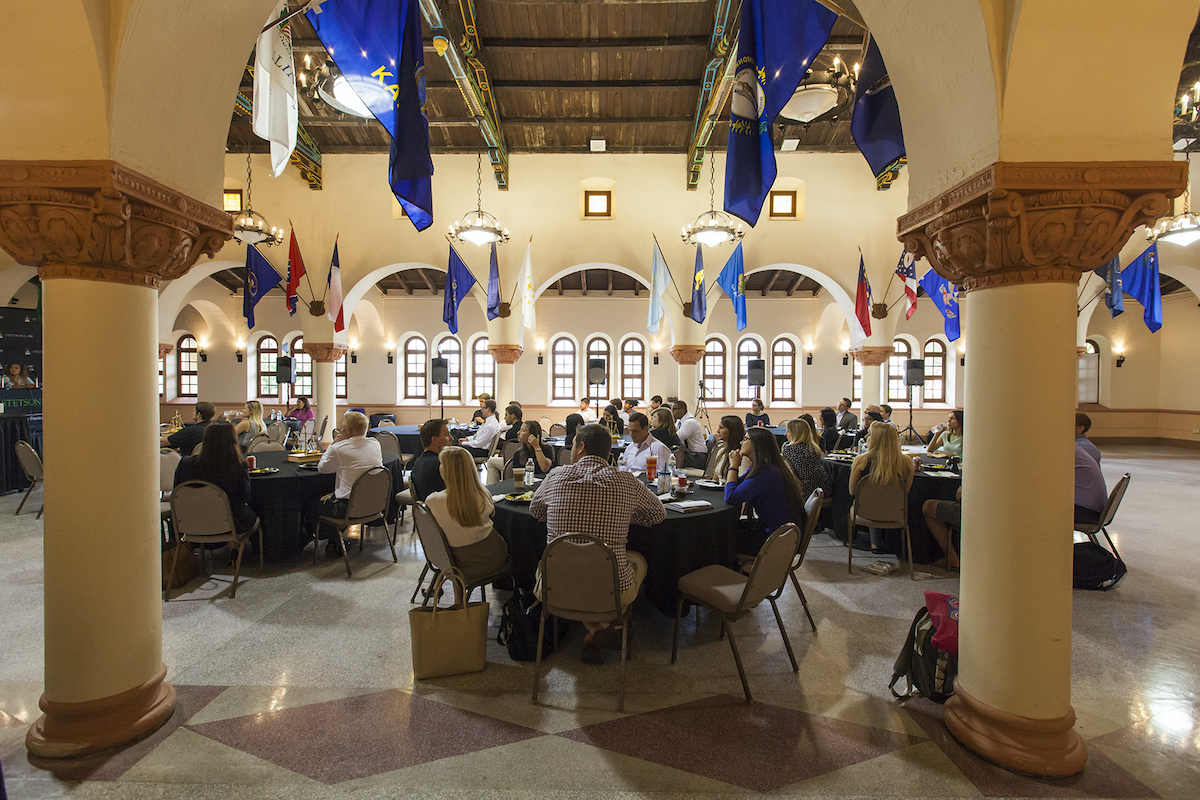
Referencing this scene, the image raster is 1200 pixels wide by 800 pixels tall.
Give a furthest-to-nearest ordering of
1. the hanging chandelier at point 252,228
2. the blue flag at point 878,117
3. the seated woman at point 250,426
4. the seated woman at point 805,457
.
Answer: the hanging chandelier at point 252,228
the seated woman at point 250,426
the seated woman at point 805,457
the blue flag at point 878,117

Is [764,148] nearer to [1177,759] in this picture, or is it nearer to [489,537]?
[489,537]

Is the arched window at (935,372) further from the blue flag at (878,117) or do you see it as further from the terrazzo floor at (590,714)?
the blue flag at (878,117)

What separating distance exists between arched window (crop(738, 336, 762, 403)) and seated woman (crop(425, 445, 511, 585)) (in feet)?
46.6

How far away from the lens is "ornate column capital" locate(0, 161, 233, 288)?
2436mm

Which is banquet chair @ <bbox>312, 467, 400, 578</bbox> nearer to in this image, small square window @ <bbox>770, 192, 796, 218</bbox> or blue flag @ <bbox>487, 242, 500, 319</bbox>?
blue flag @ <bbox>487, 242, 500, 319</bbox>

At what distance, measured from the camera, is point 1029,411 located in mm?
2500

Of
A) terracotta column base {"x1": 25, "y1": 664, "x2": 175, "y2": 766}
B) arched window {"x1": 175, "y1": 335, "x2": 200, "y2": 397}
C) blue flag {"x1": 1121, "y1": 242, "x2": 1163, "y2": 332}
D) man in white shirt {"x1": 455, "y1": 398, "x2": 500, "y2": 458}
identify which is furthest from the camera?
arched window {"x1": 175, "y1": 335, "x2": 200, "y2": 397}

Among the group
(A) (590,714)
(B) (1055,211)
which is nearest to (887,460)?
(B) (1055,211)

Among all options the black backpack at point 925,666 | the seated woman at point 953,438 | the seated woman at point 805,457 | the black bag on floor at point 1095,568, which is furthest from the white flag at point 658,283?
the black backpack at point 925,666

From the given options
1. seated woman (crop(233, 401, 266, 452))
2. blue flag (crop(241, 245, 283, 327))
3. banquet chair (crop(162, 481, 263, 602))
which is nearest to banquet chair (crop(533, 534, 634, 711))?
banquet chair (crop(162, 481, 263, 602))

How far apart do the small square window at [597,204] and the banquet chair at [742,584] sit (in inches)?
376

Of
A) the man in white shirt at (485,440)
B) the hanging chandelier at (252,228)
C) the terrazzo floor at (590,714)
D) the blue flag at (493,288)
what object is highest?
the hanging chandelier at (252,228)

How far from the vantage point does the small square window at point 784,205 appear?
1178 cm

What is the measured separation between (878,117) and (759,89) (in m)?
0.75
